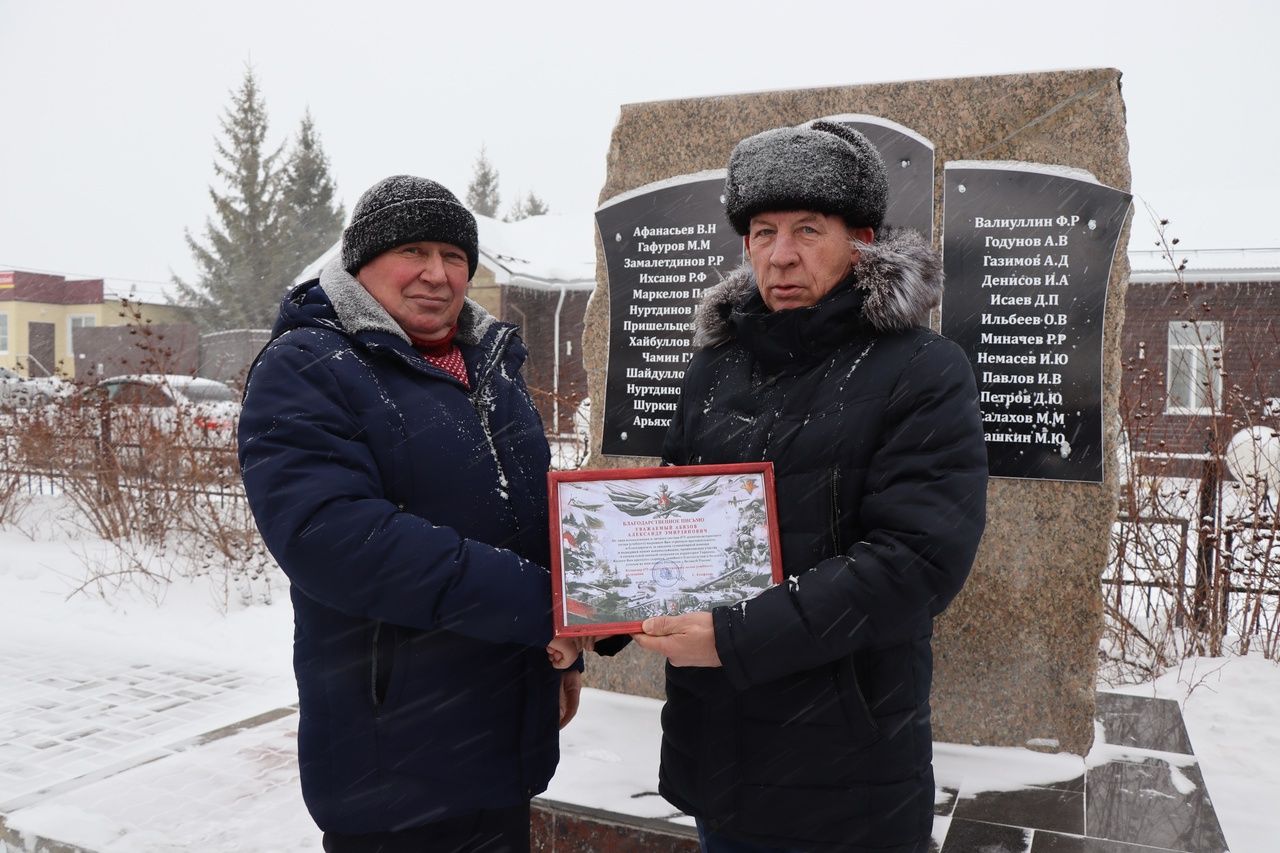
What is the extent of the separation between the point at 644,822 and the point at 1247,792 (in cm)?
244

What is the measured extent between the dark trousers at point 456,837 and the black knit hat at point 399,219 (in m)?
1.35

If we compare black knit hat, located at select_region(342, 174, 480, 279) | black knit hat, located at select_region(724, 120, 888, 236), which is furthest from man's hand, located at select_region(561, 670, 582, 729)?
black knit hat, located at select_region(724, 120, 888, 236)

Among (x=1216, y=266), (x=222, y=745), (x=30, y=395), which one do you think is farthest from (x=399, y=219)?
(x=1216, y=266)

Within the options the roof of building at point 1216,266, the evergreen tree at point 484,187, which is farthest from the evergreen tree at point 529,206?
the roof of building at point 1216,266

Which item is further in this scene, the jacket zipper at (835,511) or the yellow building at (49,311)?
the yellow building at (49,311)

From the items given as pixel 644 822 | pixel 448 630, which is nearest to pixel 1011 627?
pixel 644 822

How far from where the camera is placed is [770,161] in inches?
83.5

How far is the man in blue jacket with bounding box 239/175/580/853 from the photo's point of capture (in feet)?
Result: 6.32

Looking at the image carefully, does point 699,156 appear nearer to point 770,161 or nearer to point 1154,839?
point 770,161

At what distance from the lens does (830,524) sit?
6.50ft

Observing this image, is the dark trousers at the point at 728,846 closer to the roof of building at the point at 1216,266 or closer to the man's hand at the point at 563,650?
the man's hand at the point at 563,650

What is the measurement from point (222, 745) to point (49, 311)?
1804 inches

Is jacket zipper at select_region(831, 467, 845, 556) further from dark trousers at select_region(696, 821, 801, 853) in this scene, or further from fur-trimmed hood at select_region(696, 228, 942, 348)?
dark trousers at select_region(696, 821, 801, 853)

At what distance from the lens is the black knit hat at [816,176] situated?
2.08 m
